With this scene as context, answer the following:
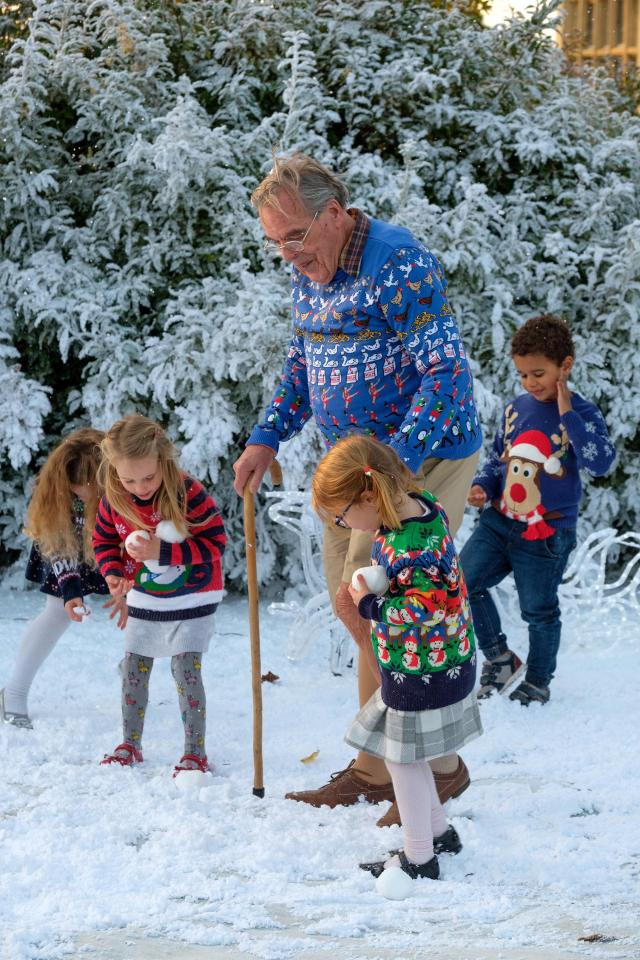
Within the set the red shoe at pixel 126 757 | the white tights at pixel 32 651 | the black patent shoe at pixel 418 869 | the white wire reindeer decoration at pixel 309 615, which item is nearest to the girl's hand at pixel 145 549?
the red shoe at pixel 126 757

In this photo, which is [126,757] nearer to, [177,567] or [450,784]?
[177,567]

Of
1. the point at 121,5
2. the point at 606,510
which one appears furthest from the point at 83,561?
the point at 121,5

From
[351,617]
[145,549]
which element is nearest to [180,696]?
[145,549]

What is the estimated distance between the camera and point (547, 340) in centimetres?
419

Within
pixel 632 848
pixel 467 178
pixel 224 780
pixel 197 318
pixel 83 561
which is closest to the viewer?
pixel 632 848

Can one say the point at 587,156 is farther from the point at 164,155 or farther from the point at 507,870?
the point at 507,870

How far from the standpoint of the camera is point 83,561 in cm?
409

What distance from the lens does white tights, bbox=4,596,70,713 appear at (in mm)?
4090

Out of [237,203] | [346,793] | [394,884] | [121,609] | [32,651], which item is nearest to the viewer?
[394,884]

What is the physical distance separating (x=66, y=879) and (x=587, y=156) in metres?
5.10

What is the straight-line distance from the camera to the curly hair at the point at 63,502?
4031mm

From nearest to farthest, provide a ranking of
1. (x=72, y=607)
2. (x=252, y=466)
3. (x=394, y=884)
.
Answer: (x=394, y=884), (x=252, y=466), (x=72, y=607)

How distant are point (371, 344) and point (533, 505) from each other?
1.42 m

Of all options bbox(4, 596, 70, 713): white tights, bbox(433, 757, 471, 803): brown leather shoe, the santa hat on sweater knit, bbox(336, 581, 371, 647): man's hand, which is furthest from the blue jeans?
bbox(4, 596, 70, 713): white tights
